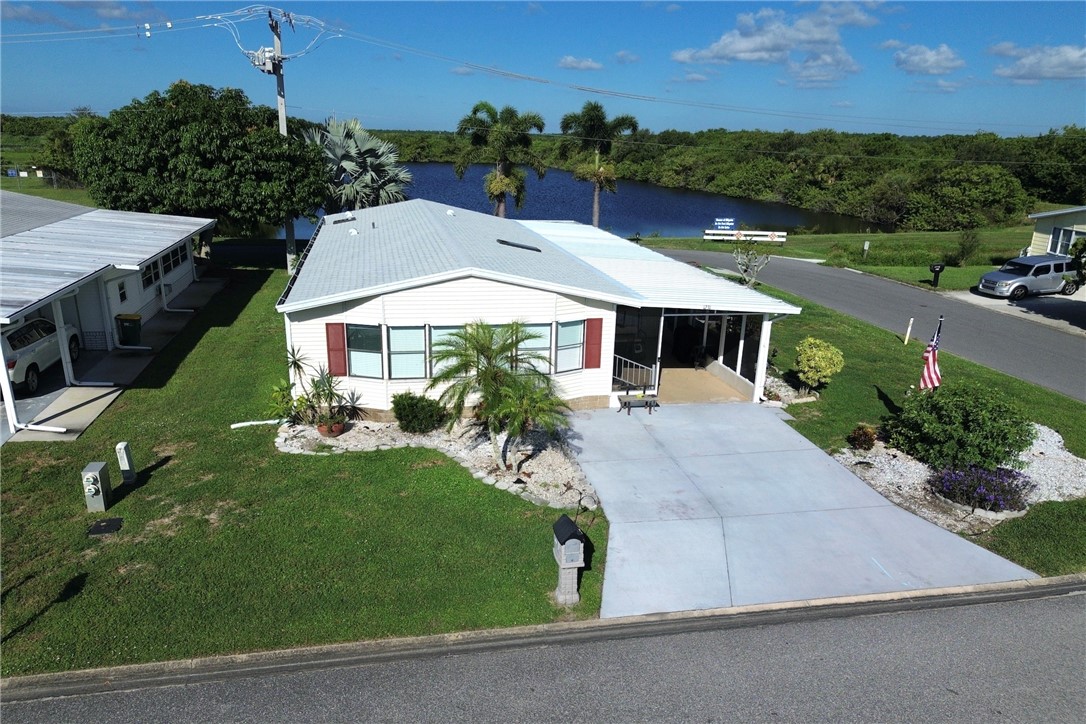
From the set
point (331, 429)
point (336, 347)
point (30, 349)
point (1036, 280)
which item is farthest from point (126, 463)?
point (1036, 280)

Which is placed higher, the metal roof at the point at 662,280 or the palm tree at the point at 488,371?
the metal roof at the point at 662,280

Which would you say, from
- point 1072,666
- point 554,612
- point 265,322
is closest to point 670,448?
point 554,612

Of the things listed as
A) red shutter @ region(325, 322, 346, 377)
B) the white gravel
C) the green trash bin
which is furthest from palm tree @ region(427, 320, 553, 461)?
the green trash bin

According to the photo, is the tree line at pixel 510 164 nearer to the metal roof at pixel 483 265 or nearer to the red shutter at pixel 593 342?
the metal roof at pixel 483 265

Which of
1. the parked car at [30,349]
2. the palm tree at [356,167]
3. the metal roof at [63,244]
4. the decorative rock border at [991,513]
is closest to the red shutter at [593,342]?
the decorative rock border at [991,513]

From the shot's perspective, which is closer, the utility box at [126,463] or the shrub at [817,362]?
the utility box at [126,463]

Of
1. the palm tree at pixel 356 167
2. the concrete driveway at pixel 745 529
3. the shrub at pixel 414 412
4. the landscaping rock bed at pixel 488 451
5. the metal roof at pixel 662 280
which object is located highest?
the palm tree at pixel 356 167

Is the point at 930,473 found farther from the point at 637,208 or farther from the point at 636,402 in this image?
the point at 637,208
